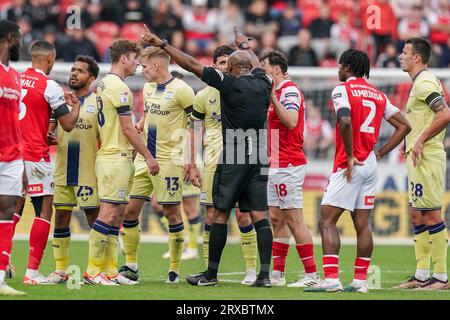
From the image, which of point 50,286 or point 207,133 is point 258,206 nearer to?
point 207,133

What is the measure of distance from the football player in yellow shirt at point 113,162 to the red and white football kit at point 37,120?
62cm

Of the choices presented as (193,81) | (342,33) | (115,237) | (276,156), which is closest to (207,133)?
Answer: (276,156)

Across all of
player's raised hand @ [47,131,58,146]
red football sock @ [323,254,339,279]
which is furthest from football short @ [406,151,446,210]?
player's raised hand @ [47,131,58,146]

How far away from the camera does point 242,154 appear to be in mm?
11844

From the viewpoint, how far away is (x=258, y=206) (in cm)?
1195

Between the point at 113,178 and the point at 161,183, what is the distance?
939mm

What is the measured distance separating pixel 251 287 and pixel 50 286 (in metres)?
2.43

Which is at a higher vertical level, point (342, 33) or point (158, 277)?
point (342, 33)

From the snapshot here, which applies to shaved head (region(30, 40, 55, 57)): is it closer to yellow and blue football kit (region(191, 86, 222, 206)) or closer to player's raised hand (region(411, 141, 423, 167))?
yellow and blue football kit (region(191, 86, 222, 206))

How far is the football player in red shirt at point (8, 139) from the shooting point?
10352 mm

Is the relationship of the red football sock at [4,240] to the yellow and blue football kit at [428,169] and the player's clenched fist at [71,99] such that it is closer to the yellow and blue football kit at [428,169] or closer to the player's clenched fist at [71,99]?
the player's clenched fist at [71,99]

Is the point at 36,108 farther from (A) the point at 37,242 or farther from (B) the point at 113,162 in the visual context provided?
(A) the point at 37,242

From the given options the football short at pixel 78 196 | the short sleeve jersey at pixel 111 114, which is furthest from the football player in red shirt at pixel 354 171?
the football short at pixel 78 196

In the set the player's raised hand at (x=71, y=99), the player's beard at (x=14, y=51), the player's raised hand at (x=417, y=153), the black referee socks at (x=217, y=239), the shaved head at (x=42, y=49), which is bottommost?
the black referee socks at (x=217, y=239)
